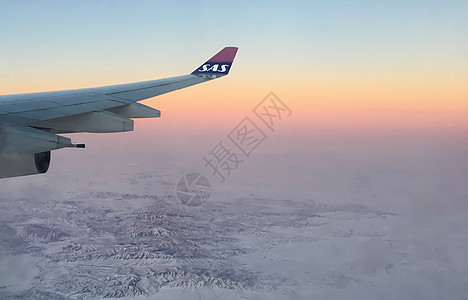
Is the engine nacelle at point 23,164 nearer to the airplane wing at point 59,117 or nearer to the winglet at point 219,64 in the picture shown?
the airplane wing at point 59,117

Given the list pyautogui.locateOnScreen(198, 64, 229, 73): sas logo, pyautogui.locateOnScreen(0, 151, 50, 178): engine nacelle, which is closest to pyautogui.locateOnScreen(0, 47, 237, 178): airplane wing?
pyautogui.locateOnScreen(0, 151, 50, 178): engine nacelle

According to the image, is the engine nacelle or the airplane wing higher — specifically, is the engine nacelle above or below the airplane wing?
below

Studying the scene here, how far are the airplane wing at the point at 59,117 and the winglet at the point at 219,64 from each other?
1.9 inches

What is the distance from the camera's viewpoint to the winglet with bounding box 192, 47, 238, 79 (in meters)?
17.2

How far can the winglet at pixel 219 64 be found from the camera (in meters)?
17.2

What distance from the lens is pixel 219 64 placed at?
1741 centimetres

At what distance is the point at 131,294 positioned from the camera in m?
200

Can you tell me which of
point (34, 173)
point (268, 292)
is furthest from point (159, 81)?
point (268, 292)

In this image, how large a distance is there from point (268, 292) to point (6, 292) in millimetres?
125626

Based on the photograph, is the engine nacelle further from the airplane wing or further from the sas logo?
the sas logo

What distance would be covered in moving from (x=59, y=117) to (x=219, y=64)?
9.59 m

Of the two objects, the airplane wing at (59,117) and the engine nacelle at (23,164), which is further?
the engine nacelle at (23,164)

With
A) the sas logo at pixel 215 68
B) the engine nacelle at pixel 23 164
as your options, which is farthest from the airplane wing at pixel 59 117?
the sas logo at pixel 215 68

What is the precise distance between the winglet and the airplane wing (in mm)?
48
